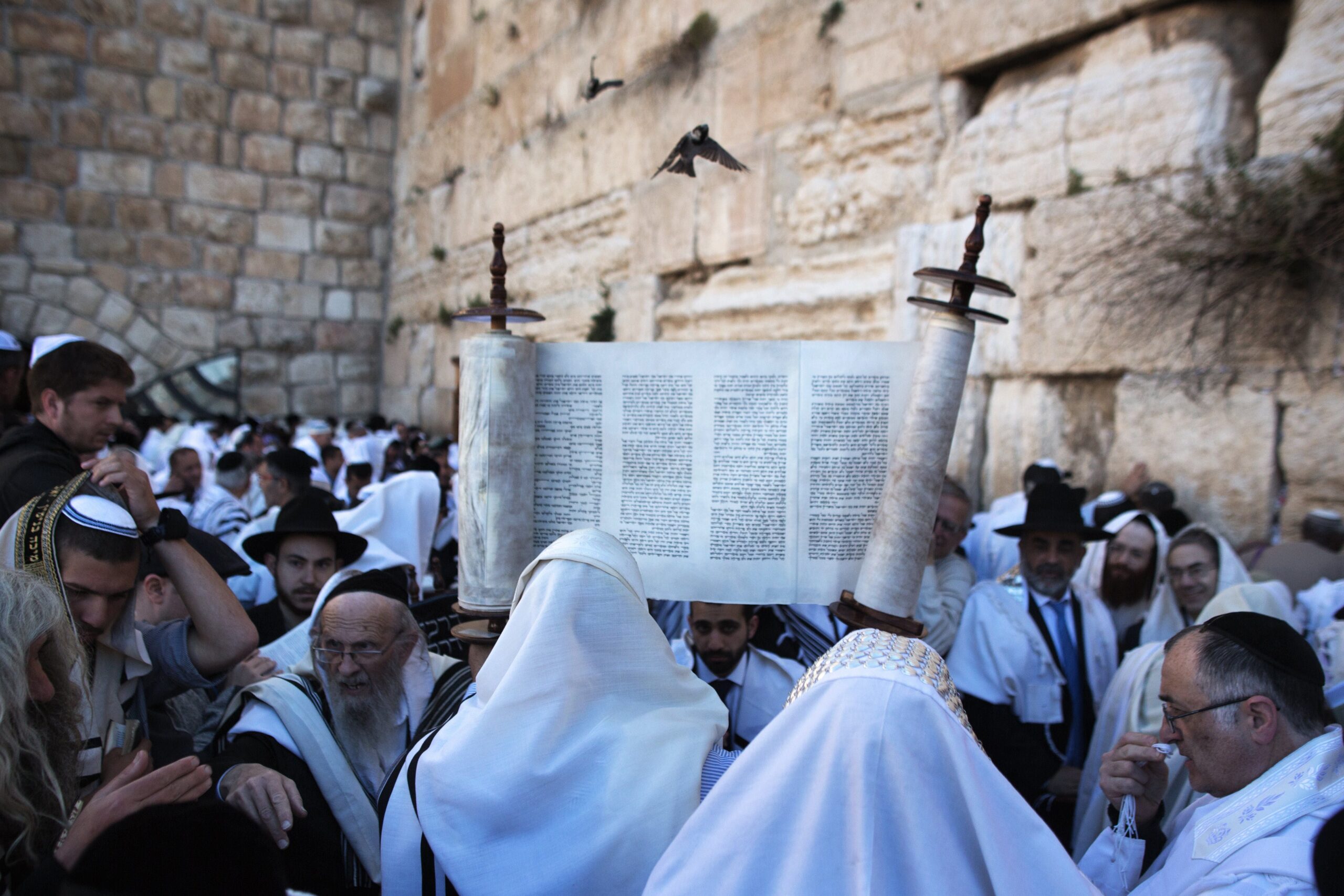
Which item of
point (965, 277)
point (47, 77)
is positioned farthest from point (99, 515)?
point (47, 77)

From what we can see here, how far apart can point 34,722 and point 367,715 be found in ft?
2.62

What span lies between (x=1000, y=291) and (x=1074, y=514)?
1.58 meters

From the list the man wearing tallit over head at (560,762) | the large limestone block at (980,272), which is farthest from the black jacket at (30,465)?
the large limestone block at (980,272)

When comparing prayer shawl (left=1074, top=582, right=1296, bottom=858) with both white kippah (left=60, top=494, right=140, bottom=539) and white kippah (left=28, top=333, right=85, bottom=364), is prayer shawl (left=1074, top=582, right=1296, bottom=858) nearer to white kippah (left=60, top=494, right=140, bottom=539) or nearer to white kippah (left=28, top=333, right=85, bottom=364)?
white kippah (left=60, top=494, right=140, bottom=539)

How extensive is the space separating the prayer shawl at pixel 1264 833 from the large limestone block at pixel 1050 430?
10.7 ft

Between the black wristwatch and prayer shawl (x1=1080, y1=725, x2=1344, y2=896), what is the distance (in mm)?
1694

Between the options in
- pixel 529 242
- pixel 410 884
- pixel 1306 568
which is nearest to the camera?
pixel 410 884

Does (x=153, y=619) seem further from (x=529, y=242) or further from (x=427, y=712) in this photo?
(x=529, y=242)

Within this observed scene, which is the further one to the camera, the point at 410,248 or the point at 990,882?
the point at 410,248

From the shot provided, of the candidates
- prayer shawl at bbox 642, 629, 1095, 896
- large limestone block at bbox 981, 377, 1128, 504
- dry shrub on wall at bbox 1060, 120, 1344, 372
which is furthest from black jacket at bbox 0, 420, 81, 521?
dry shrub on wall at bbox 1060, 120, 1344, 372

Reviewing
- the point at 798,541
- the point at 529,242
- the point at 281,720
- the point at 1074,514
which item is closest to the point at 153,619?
the point at 281,720

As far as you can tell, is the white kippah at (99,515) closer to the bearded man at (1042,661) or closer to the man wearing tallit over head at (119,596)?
the man wearing tallit over head at (119,596)

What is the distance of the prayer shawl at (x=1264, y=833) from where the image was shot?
154cm

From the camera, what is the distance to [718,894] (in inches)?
53.0
